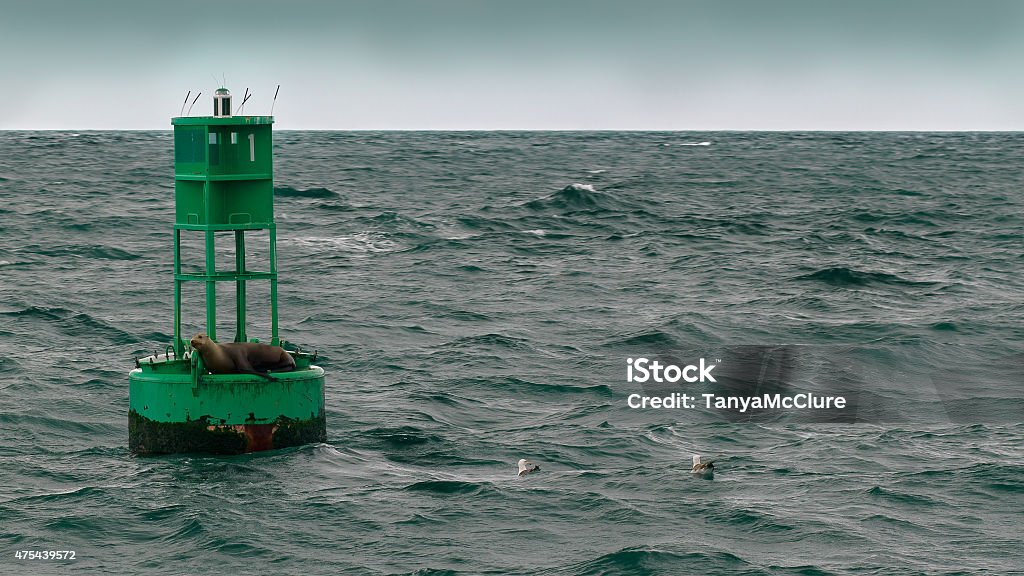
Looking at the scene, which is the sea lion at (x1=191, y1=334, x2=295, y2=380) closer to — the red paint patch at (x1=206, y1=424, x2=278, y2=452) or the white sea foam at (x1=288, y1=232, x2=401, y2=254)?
the red paint patch at (x1=206, y1=424, x2=278, y2=452)

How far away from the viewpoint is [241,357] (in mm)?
23656

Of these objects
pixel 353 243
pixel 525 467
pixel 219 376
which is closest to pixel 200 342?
pixel 219 376

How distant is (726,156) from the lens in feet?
410

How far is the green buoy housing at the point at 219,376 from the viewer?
23391 mm

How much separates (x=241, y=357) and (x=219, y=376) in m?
0.49

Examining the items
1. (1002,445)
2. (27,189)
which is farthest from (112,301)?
(27,189)

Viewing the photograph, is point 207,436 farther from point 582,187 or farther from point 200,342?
point 582,187

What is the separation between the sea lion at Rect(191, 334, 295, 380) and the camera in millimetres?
23391

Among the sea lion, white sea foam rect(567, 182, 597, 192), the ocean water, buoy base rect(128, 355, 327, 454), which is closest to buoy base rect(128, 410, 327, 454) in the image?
buoy base rect(128, 355, 327, 454)

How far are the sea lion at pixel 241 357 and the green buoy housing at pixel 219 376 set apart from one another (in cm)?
18

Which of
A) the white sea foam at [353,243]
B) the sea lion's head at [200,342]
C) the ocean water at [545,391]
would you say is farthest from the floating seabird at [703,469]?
the white sea foam at [353,243]

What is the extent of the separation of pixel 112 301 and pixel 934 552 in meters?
26.6

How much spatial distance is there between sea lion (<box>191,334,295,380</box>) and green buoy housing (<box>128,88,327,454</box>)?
18 cm

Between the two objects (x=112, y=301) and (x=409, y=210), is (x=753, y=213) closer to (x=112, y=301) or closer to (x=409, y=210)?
(x=409, y=210)
